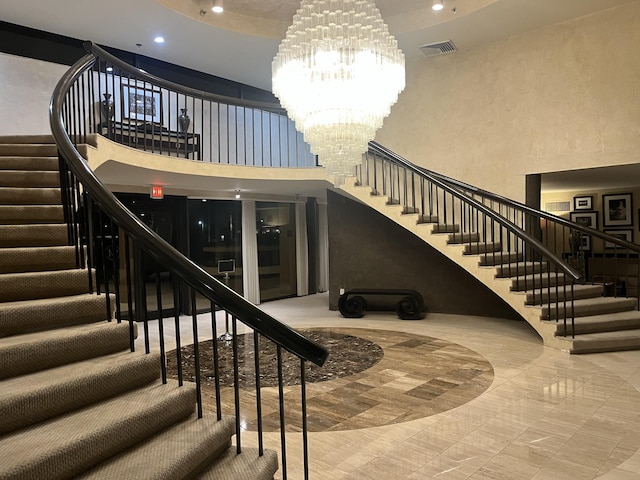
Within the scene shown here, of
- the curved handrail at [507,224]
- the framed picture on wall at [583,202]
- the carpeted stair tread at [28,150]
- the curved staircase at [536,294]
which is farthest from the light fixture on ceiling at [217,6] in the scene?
the framed picture on wall at [583,202]

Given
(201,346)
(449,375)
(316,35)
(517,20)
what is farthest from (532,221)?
(201,346)

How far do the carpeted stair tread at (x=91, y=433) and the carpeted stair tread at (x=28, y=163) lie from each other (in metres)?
2.81

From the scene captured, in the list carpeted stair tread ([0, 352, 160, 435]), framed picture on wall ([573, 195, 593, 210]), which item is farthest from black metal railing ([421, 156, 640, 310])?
carpeted stair tread ([0, 352, 160, 435])

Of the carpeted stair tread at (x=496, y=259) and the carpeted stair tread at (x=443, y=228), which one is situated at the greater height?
the carpeted stair tread at (x=443, y=228)

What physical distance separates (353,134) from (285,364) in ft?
9.40

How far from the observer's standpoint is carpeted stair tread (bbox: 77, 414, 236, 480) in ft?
6.64

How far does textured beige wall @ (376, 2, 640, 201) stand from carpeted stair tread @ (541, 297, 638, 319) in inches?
78.6

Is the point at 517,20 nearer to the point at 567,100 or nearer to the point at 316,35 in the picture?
the point at 567,100

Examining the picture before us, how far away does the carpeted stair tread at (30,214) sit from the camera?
12.1ft

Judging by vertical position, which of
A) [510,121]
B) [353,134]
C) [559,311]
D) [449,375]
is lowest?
[449,375]

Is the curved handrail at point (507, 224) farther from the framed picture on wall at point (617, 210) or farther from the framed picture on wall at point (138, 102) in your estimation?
the framed picture on wall at point (617, 210)

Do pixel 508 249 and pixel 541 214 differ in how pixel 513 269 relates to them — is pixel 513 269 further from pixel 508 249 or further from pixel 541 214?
pixel 541 214

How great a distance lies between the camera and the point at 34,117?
26.3 ft

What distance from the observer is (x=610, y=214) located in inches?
455
